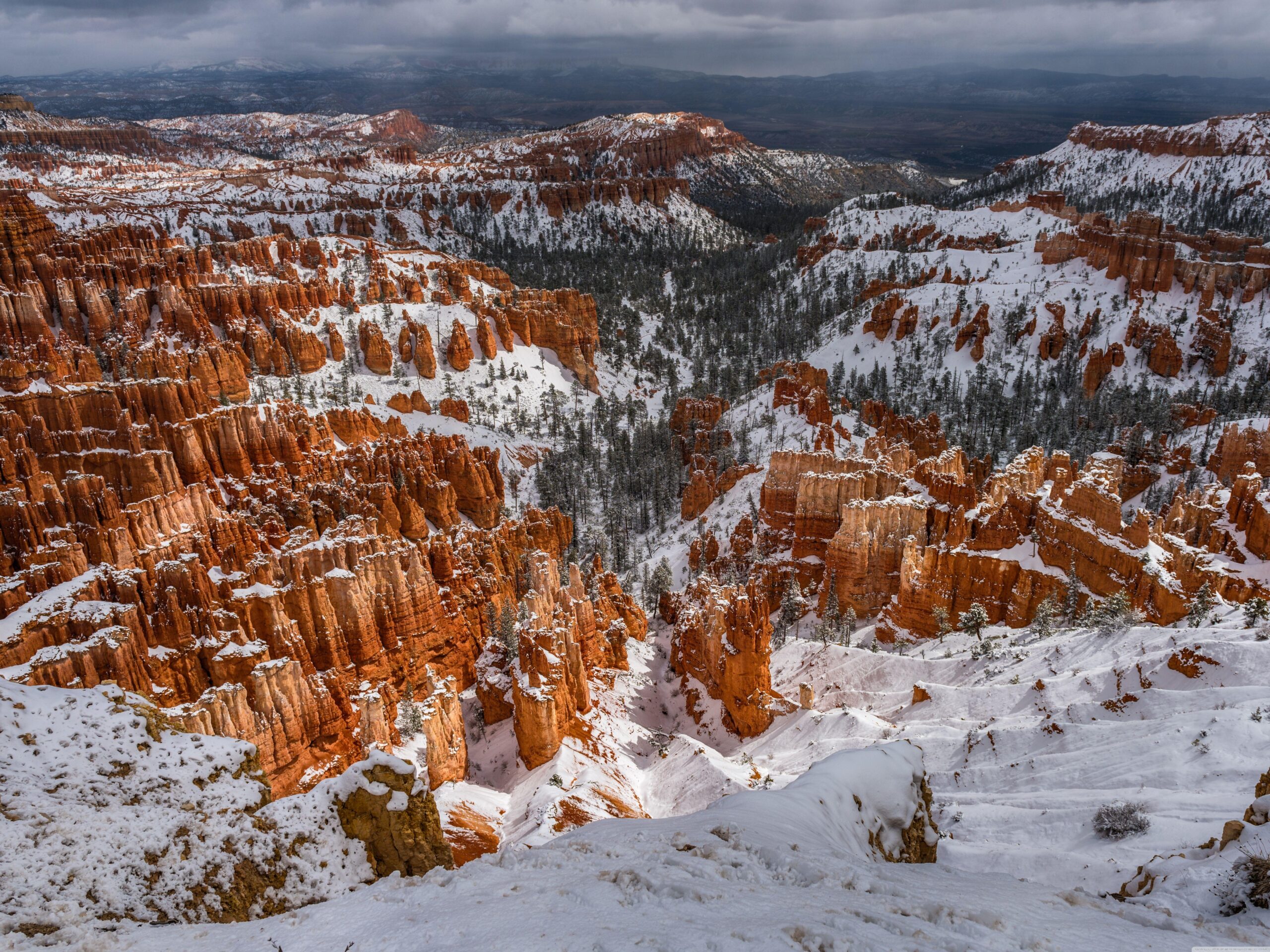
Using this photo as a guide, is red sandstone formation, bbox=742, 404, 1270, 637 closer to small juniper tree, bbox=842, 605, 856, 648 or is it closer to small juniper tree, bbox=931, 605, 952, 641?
small juniper tree, bbox=931, 605, 952, 641

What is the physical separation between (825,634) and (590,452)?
4452cm

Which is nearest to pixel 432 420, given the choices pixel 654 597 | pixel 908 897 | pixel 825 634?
pixel 654 597

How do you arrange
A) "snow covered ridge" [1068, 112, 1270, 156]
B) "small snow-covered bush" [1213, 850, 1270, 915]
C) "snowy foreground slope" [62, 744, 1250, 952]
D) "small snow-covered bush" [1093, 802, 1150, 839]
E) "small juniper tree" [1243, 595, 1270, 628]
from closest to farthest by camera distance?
"snowy foreground slope" [62, 744, 1250, 952] < "small snow-covered bush" [1213, 850, 1270, 915] < "small snow-covered bush" [1093, 802, 1150, 839] < "small juniper tree" [1243, 595, 1270, 628] < "snow covered ridge" [1068, 112, 1270, 156]

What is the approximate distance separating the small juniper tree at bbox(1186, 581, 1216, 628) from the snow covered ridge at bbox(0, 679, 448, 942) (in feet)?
101

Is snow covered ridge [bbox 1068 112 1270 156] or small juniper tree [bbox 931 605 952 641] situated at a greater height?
snow covered ridge [bbox 1068 112 1270 156]

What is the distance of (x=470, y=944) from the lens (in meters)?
8.06

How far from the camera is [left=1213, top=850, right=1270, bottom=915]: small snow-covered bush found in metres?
9.26

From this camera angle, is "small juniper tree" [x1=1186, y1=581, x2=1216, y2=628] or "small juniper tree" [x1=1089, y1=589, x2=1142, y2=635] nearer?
"small juniper tree" [x1=1186, y1=581, x2=1216, y2=628]

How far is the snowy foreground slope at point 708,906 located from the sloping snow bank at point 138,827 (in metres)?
1.03

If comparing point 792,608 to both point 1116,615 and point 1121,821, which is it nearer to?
point 1116,615

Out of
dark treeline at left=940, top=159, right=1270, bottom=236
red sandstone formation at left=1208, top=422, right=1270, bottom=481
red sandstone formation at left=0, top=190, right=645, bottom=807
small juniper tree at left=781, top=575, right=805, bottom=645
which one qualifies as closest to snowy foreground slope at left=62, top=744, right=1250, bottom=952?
red sandstone formation at left=0, top=190, right=645, bottom=807

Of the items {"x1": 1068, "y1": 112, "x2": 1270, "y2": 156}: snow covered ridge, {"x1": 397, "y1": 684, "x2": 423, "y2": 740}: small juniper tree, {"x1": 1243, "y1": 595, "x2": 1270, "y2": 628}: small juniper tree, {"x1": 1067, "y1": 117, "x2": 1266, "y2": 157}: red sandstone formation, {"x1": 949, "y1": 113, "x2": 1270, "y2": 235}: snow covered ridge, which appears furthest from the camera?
{"x1": 1067, "y1": 117, "x2": 1266, "y2": 157}: red sandstone formation

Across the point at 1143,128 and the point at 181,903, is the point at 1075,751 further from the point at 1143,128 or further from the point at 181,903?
the point at 1143,128

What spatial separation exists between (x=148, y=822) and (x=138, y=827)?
198mm
